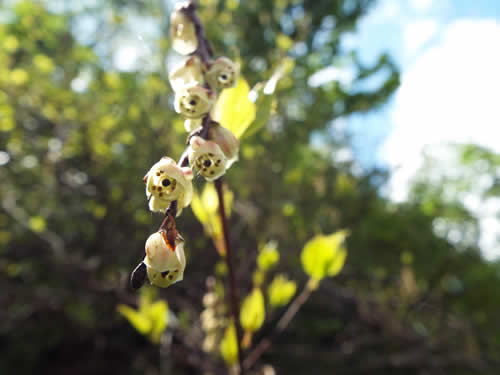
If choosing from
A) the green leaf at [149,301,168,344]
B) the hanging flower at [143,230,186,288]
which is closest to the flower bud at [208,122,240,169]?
the hanging flower at [143,230,186,288]

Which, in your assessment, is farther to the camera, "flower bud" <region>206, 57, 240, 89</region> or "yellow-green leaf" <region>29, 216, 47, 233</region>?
"yellow-green leaf" <region>29, 216, 47, 233</region>

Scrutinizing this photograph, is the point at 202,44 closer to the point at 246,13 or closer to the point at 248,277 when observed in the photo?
the point at 248,277

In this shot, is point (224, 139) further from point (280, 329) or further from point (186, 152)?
point (280, 329)

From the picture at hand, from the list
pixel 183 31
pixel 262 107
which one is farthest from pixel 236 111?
pixel 183 31

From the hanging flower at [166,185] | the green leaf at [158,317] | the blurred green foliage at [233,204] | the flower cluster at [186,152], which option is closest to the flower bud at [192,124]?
the flower cluster at [186,152]

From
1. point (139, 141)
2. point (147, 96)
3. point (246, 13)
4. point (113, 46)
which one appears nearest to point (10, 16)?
point (113, 46)

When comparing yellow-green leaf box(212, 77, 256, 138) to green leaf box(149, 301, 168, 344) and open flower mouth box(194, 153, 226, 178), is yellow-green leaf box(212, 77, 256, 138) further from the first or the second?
green leaf box(149, 301, 168, 344)
